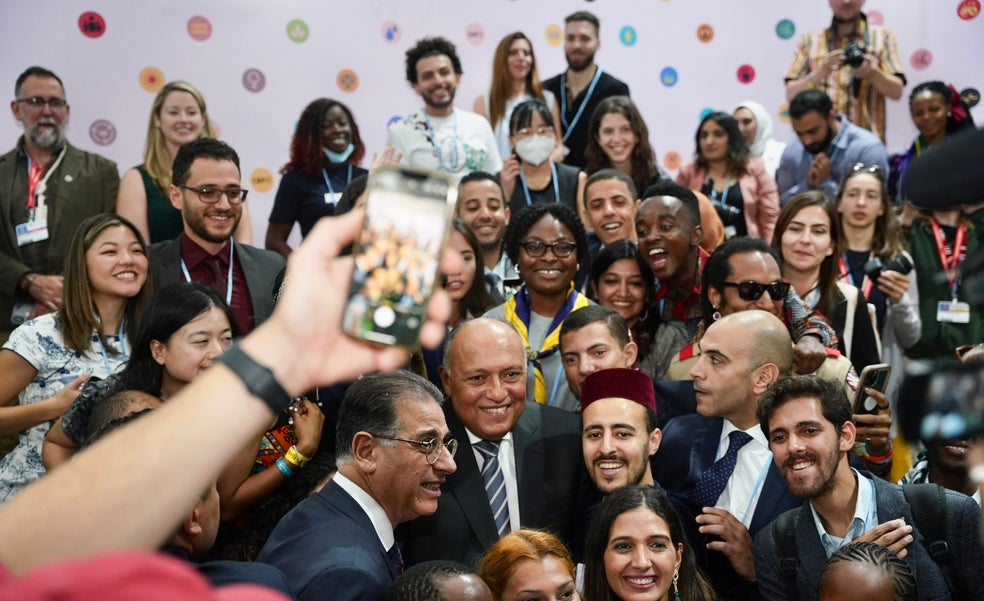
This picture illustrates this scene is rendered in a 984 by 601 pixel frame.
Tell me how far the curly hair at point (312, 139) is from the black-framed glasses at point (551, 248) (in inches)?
61.5

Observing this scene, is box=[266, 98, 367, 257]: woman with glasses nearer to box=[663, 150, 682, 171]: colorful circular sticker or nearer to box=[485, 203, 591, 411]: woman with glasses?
box=[485, 203, 591, 411]: woman with glasses

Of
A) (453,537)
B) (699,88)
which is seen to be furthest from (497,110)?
(453,537)

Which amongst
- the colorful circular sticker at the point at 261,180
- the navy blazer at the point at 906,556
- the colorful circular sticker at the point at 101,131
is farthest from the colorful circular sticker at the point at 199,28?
the navy blazer at the point at 906,556

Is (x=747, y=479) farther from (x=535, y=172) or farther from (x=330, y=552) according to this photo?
(x=535, y=172)

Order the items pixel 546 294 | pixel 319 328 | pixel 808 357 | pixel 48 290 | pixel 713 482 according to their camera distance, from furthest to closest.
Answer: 1. pixel 48 290
2. pixel 546 294
3. pixel 808 357
4. pixel 713 482
5. pixel 319 328

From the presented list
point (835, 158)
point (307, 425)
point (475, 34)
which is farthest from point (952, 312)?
point (475, 34)

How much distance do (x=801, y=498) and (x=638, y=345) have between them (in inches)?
60.1

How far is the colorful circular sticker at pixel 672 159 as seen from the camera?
845 centimetres

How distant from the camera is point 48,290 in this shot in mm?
5434

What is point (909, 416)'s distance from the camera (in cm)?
123

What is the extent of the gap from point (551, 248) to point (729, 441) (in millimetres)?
1300

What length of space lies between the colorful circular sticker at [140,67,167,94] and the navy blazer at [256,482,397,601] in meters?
4.69

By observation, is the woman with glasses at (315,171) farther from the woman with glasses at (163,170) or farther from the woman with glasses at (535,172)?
the woman with glasses at (535,172)

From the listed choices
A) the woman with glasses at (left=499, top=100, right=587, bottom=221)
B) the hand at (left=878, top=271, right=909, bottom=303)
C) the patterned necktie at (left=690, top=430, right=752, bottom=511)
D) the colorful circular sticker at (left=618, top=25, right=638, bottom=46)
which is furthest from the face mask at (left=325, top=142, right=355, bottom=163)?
the patterned necktie at (left=690, top=430, right=752, bottom=511)
